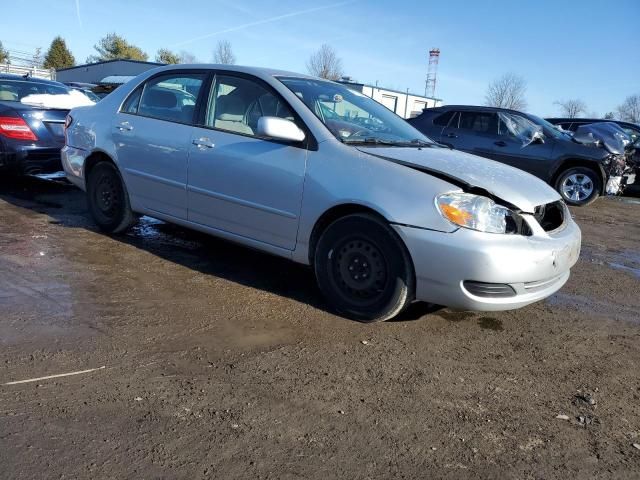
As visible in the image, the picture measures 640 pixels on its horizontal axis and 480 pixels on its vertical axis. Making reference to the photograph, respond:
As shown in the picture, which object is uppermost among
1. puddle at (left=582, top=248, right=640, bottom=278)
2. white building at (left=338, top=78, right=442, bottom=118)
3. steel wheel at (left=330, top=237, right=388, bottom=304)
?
white building at (left=338, top=78, right=442, bottom=118)

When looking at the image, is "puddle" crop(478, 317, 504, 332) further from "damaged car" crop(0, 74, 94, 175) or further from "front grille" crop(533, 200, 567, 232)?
"damaged car" crop(0, 74, 94, 175)

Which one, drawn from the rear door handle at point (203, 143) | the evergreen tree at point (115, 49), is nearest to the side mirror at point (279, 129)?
the rear door handle at point (203, 143)

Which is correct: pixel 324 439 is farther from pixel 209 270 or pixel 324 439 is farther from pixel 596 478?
pixel 209 270

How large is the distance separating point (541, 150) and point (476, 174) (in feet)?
22.0

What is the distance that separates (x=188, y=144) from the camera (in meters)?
4.47

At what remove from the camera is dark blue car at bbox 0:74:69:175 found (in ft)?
22.3

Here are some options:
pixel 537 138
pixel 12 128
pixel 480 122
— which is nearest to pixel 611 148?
pixel 537 138

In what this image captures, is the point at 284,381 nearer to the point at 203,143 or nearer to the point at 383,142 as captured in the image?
the point at 383,142

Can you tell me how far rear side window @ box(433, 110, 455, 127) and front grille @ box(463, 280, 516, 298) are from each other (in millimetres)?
7394

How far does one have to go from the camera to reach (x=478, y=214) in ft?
10.8

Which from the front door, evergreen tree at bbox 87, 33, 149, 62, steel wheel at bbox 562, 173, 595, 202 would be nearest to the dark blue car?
the front door

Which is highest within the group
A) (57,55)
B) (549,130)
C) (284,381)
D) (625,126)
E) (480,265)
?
(57,55)

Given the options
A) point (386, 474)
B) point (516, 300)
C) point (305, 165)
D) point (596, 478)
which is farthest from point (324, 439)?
point (305, 165)

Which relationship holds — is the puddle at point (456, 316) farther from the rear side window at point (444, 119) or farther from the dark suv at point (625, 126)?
the dark suv at point (625, 126)
